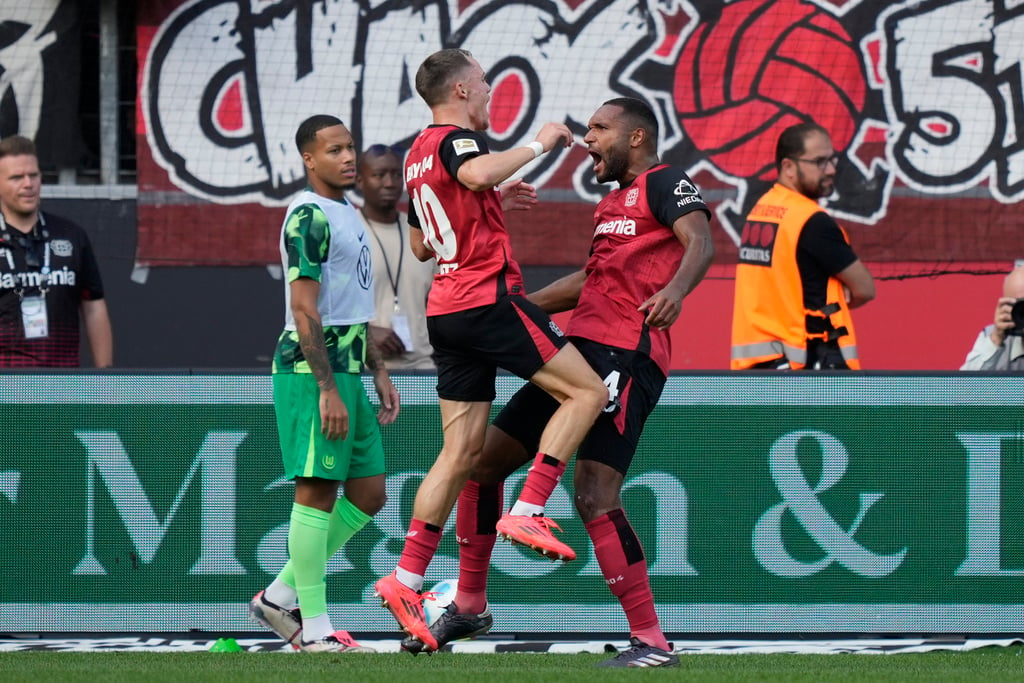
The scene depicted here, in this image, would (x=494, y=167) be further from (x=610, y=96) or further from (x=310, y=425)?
(x=610, y=96)

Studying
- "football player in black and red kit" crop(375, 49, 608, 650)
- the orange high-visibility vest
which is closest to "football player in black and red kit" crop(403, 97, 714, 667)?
"football player in black and red kit" crop(375, 49, 608, 650)

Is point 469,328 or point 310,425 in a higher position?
point 469,328

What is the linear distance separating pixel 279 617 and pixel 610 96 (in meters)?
4.89

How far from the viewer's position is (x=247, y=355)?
Result: 10508 millimetres

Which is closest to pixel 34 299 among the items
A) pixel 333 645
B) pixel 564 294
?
pixel 333 645

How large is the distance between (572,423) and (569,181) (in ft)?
16.8

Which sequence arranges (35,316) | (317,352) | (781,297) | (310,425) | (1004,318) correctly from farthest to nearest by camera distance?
(35,316) → (781,297) → (1004,318) → (310,425) → (317,352)

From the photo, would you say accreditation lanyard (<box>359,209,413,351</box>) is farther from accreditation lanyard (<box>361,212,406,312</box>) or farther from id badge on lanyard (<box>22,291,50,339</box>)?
id badge on lanyard (<box>22,291,50,339</box>)

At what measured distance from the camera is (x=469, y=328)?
5.45m

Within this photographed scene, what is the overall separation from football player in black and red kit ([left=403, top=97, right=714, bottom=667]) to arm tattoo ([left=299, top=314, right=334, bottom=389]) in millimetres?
848

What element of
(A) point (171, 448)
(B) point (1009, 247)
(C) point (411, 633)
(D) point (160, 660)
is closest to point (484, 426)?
(C) point (411, 633)

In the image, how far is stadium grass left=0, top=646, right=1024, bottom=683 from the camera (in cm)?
509

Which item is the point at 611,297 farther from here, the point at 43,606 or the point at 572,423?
the point at 43,606

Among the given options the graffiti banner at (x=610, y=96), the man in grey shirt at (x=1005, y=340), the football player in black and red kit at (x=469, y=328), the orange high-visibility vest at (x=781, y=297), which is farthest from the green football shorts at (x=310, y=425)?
the graffiti banner at (x=610, y=96)
